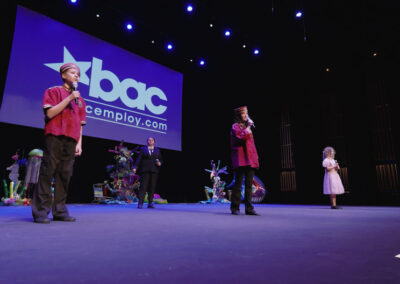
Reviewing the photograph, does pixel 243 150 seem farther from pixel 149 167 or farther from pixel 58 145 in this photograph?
pixel 149 167

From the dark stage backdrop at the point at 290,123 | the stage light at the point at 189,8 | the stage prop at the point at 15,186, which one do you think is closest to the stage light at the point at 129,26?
the dark stage backdrop at the point at 290,123

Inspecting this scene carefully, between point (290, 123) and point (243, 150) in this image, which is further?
point (290, 123)

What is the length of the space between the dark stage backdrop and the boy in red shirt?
3635 millimetres

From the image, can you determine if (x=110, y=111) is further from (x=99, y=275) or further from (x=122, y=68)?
(x=99, y=275)

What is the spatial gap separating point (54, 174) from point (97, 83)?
406 cm

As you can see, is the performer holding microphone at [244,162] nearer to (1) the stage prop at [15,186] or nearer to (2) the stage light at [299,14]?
(2) the stage light at [299,14]

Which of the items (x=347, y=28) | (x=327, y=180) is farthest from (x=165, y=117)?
(x=347, y=28)

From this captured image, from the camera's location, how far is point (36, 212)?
2.08 m

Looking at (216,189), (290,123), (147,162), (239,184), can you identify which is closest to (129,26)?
(147,162)

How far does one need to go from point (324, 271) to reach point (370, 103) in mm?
7404

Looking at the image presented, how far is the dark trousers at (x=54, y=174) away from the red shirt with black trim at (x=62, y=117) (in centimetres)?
6

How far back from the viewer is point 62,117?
227 centimetres

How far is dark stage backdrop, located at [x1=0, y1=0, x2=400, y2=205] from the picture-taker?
20.9 ft

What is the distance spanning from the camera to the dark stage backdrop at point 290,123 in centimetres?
638
